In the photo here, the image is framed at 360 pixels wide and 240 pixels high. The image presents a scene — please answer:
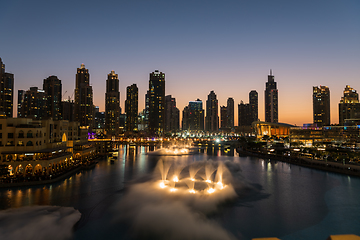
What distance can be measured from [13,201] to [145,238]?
20129mm

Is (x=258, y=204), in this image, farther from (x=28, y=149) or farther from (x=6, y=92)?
(x=6, y=92)

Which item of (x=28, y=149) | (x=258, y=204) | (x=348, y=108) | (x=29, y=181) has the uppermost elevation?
(x=348, y=108)

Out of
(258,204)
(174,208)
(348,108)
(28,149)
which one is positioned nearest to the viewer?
(174,208)

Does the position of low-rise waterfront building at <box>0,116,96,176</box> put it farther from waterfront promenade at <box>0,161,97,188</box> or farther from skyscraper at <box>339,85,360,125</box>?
skyscraper at <box>339,85,360,125</box>

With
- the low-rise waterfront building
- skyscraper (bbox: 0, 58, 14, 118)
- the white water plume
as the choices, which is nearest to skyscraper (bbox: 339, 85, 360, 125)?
the white water plume

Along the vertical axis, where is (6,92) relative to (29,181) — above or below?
above

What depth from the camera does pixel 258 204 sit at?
1193 inches

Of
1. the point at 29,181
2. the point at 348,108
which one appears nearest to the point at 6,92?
the point at 29,181

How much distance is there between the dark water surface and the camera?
74.9 ft

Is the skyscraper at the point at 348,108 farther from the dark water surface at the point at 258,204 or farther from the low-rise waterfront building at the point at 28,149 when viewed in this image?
the low-rise waterfront building at the point at 28,149

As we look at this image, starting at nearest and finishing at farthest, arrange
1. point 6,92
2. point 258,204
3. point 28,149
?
point 258,204 < point 28,149 < point 6,92

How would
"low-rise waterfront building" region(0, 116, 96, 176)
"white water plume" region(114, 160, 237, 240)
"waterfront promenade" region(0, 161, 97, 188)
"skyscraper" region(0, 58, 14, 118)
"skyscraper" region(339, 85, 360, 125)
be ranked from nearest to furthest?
1. "white water plume" region(114, 160, 237, 240)
2. "waterfront promenade" region(0, 161, 97, 188)
3. "low-rise waterfront building" region(0, 116, 96, 176)
4. "skyscraper" region(0, 58, 14, 118)
5. "skyscraper" region(339, 85, 360, 125)

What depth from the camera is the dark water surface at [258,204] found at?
22828 mm

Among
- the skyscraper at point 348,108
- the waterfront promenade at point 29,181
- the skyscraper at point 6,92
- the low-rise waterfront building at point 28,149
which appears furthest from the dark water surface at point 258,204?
the skyscraper at point 348,108
